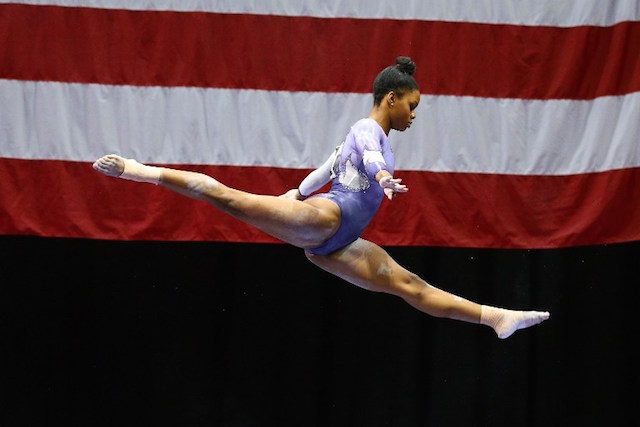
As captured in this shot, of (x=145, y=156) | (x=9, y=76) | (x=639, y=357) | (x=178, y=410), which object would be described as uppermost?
(x=9, y=76)

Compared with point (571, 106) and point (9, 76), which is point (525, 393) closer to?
point (571, 106)

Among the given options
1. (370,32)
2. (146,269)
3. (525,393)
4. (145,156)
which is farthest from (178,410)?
(370,32)

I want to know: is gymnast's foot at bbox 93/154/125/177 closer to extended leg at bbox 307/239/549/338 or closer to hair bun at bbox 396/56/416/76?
extended leg at bbox 307/239/549/338

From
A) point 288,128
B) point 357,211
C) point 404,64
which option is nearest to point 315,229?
point 357,211

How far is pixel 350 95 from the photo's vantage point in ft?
17.5

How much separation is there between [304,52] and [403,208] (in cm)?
98

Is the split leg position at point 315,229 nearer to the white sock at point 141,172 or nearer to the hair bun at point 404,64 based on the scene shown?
the white sock at point 141,172

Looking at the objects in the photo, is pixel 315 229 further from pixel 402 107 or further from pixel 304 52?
pixel 304 52

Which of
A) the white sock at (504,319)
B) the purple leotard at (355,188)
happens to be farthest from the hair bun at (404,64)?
the white sock at (504,319)

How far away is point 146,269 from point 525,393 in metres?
2.27

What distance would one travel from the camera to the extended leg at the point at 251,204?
12.4ft

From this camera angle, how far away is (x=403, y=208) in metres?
5.33

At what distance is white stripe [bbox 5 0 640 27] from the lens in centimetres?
533

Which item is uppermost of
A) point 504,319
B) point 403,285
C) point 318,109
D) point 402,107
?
point 318,109
